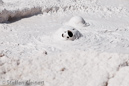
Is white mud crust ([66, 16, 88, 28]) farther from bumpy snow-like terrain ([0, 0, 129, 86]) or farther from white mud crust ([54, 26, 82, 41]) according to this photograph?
white mud crust ([54, 26, 82, 41])

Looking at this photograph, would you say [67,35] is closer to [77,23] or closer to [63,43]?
[63,43]

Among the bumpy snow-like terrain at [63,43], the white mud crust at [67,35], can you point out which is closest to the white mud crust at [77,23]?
the bumpy snow-like terrain at [63,43]

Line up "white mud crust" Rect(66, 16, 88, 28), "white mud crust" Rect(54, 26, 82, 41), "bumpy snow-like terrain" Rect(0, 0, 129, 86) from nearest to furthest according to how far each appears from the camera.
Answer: "bumpy snow-like terrain" Rect(0, 0, 129, 86) → "white mud crust" Rect(54, 26, 82, 41) → "white mud crust" Rect(66, 16, 88, 28)

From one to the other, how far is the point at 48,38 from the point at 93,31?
0.93 meters

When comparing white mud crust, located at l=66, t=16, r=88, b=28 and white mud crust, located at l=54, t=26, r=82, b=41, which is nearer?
white mud crust, located at l=54, t=26, r=82, b=41

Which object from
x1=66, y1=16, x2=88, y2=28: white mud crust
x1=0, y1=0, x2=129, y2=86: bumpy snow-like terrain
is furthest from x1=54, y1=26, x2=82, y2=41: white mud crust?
x1=66, y1=16, x2=88, y2=28: white mud crust

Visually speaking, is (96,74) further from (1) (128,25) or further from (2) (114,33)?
(1) (128,25)

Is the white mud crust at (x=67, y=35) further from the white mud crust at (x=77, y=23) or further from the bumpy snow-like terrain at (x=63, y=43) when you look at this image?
the white mud crust at (x=77, y=23)

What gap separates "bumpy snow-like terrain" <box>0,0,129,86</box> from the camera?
281 centimetres

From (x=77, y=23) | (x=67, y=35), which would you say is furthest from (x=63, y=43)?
(x=77, y=23)

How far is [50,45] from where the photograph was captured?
12.6ft

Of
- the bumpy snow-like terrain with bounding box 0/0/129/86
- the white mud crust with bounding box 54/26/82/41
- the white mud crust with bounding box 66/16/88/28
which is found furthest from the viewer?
the white mud crust with bounding box 66/16/88/28

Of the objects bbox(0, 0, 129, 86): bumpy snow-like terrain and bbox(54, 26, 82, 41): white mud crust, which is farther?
bbox(54, 26, 82, 41): white mud crust

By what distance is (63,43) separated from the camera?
3980mm
